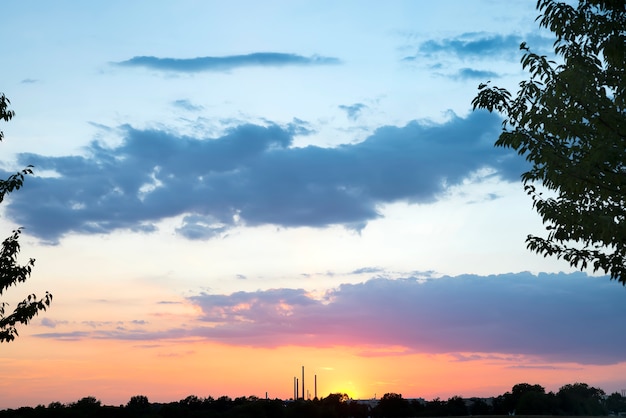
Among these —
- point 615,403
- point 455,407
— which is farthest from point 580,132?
point 615,403

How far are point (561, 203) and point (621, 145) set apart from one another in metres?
1.78

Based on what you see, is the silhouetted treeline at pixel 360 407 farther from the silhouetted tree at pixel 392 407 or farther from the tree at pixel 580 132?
the tree at pixel 580 132

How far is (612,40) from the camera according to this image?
15094 mm

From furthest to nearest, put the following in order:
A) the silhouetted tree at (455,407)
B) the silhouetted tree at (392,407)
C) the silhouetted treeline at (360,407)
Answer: the silhouetted tree at (455,407)
the silhouetted tree at (392,407)
the silhouetted treeline at (360,407)

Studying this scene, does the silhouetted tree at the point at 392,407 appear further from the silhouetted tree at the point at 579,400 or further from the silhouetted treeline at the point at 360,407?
the silhouetted tree at the point at 579,400

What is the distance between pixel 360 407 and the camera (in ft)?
346

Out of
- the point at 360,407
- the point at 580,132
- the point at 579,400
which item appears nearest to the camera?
the point at 580,132

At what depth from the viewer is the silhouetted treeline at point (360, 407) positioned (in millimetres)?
56375

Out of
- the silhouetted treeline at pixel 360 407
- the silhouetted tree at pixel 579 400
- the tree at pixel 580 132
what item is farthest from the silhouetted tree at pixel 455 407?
the tree at pixel 580 132

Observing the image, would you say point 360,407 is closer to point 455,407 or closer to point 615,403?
point 455,407

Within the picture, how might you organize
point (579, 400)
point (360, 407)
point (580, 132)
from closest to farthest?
point (580, 132) < point (360, 407) < point (579, 400)

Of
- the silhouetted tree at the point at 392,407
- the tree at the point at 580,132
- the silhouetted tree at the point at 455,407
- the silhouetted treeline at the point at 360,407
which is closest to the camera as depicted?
the tree at the point at 580,132

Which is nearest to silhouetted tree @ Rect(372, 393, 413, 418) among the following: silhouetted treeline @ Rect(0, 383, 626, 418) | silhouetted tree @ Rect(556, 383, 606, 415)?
silhouetted treeline @ Rect(0, 383, 626, 418)

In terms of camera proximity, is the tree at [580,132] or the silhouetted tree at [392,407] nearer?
the tree at [580,132]
